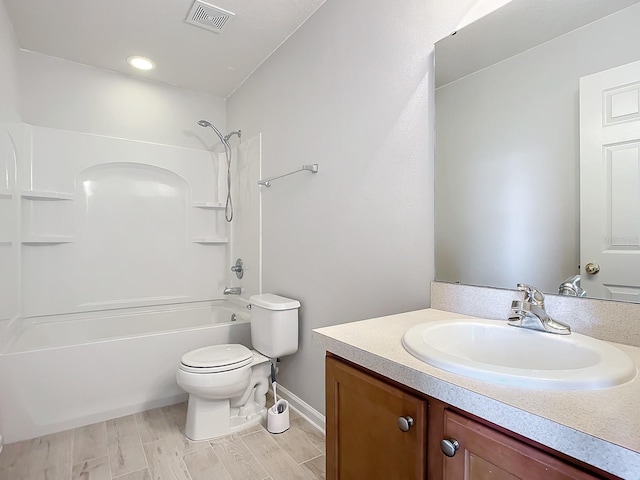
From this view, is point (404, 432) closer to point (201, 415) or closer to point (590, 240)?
point (590, 240)

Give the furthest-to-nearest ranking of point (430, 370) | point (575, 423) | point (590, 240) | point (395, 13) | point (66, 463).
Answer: point (66, 463) → point (395, 13) → point (590, 240) → point (430, 370) → point (575, 423)

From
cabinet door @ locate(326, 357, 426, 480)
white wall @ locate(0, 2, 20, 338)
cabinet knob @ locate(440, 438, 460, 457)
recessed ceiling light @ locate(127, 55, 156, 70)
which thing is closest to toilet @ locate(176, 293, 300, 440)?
cabinet door @ locate(326, 357, 426, 480)

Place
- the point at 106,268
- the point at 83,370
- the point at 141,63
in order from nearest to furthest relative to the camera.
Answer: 1. the point at 83,370
2. the point at 141,63
3. the point at 106,268

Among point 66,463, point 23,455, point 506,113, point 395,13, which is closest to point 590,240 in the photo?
point 506,113

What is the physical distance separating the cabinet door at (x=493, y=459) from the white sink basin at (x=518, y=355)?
10 centimetres

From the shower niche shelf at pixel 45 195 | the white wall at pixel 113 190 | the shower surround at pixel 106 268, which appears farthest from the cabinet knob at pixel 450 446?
the shower niche shelf at pixel 45 195

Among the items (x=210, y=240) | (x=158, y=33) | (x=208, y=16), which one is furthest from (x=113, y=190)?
(x=208, y=16)

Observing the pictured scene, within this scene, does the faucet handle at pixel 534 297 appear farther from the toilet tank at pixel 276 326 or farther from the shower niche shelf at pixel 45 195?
the shower niche shelf at pixel 45 195

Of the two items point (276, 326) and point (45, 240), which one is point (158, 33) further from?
point (276, 326)

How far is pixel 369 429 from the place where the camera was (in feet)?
3.01

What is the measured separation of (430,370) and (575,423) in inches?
10.7

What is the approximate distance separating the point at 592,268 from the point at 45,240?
3328 millimetres

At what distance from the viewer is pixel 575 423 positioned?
0.53 meters

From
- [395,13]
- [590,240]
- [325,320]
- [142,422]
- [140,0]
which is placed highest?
[140,0]
